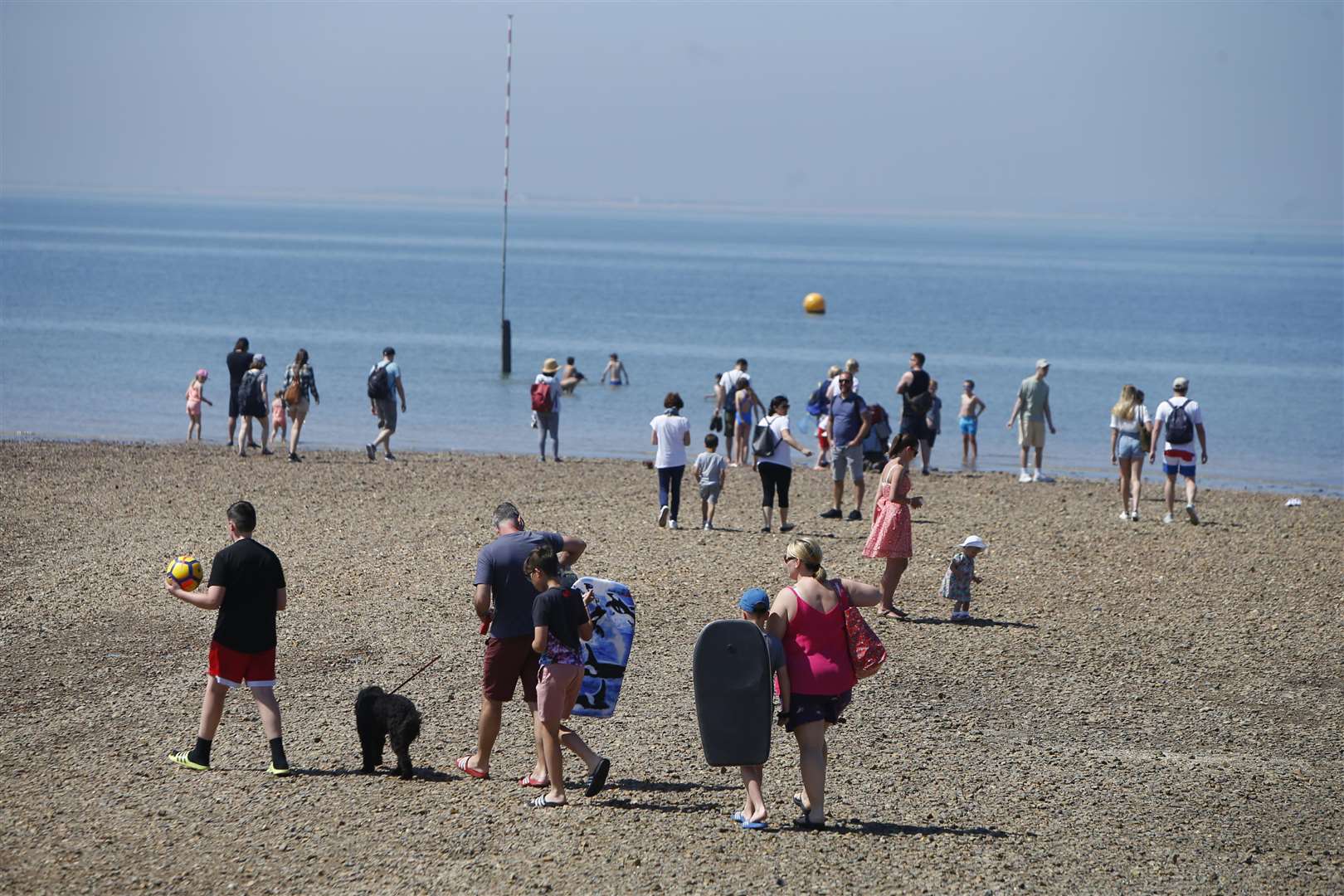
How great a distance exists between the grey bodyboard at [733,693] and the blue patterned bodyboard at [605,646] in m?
0.95

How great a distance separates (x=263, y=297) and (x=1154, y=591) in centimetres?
6776

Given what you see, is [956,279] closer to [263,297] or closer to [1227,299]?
[1227,299]

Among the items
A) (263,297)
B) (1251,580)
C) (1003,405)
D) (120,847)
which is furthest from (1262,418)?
(263,297)

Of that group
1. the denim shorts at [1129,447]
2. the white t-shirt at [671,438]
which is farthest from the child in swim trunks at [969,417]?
the white t-shirt at [671,438]

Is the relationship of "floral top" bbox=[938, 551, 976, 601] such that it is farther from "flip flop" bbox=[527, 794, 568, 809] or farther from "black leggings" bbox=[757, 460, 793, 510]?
"flip flop" bbox=[527, 794, 568, 809]

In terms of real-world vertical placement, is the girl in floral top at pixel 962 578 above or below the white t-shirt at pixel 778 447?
below

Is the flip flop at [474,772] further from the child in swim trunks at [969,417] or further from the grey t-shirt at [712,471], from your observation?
the child in swim trunks at [969,417]

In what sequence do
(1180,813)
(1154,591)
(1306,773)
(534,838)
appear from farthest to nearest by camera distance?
1. (1154,591)
2. (1306,773)
3. (1180,813)
4. (534,838)

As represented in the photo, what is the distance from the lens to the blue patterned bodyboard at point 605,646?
7891mm

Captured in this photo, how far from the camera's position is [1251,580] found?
46.3 feet

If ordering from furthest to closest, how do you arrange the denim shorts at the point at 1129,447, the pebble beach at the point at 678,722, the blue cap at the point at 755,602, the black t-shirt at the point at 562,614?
the denim shorts at the point at 1129,447 → the black t-shirt at the point at 562,614 → the blue cap at the point at 755,602 → the pebble beach at the point at 678,722

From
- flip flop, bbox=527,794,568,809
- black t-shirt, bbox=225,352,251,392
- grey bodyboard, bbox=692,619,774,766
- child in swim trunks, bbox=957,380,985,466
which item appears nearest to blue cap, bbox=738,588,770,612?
grey bodyboard, bbox=692,619,774,766

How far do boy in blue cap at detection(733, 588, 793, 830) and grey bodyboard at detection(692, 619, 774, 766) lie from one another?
0.06 meters

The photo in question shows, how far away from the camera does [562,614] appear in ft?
24.1
